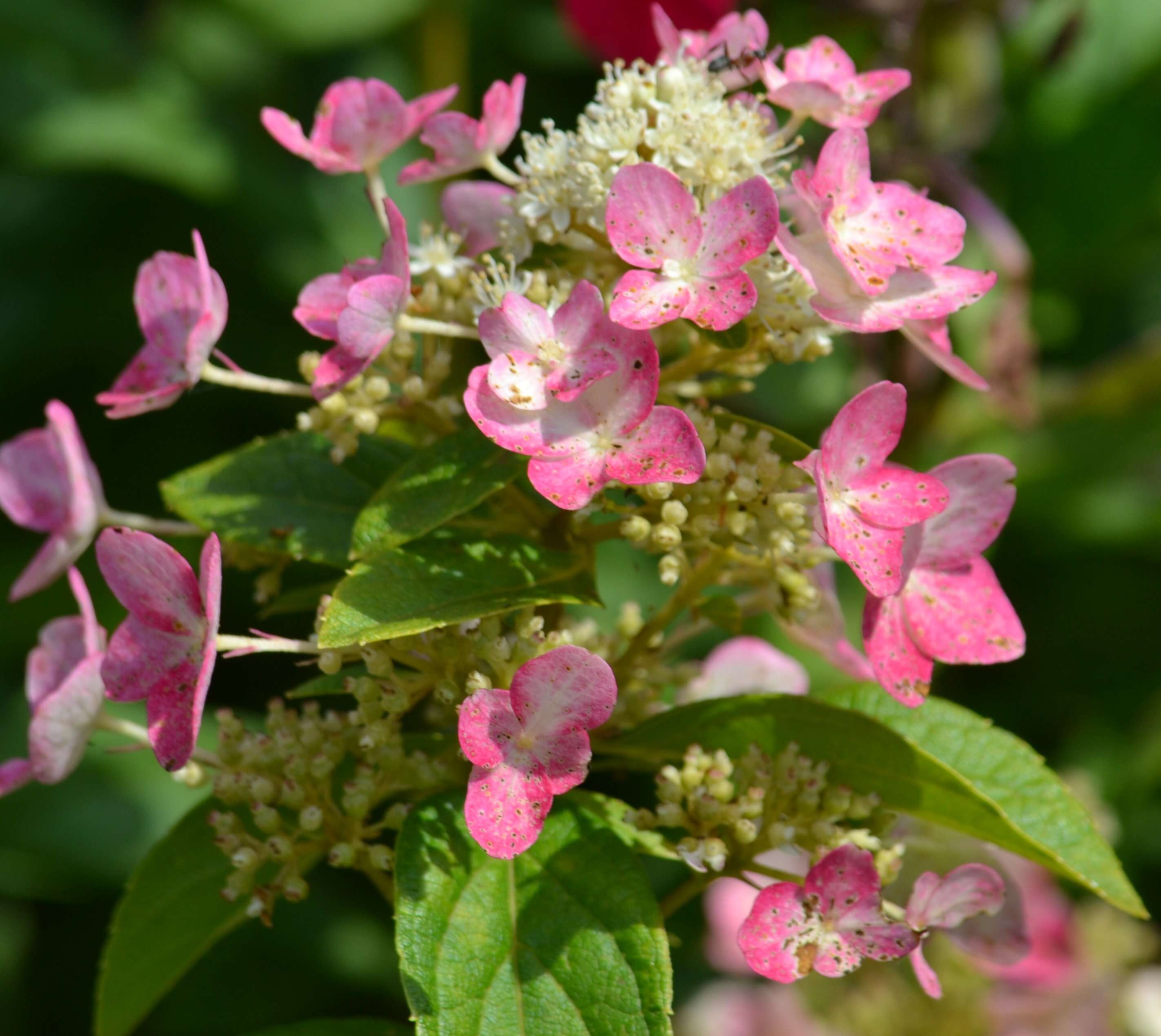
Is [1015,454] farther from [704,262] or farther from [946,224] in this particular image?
[704,262]

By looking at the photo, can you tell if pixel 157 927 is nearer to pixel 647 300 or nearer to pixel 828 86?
pixel 647 300

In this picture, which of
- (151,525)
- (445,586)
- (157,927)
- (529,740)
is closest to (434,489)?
(445,586)

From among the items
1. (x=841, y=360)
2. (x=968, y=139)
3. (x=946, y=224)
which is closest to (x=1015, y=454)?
(x=841, y=360)

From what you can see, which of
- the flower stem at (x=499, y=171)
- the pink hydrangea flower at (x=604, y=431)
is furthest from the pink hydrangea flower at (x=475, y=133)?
the pink hydrangea flower at (x=604, y=431)

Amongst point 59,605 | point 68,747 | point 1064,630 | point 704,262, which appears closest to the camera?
point 704,262

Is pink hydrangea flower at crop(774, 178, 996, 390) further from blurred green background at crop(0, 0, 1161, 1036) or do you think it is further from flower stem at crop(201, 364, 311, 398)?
blurred green background at crop(0, 0, 1161, 1036)
